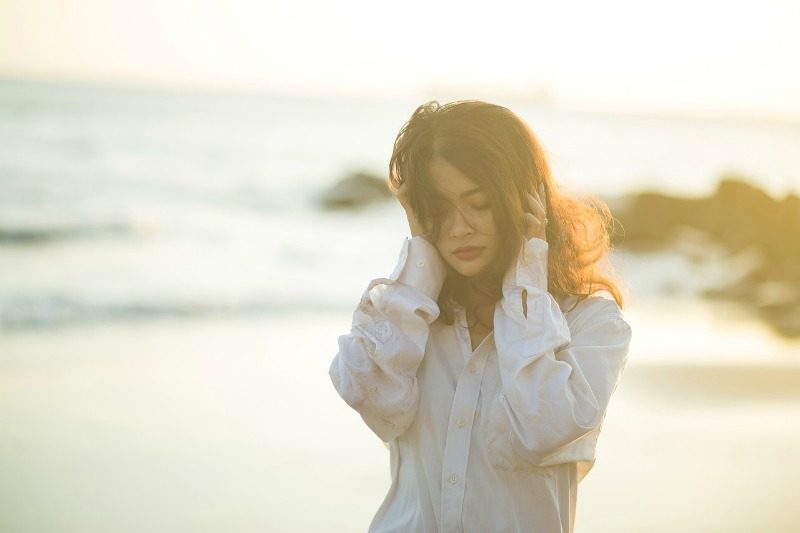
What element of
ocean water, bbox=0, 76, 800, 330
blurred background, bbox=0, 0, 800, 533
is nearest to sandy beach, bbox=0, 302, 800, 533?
blurred background, bbox=0, 0, 800, 533

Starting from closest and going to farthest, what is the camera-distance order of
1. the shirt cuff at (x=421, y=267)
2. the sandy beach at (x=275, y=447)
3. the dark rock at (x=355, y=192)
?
the shirt cuff at (x=421, y=267) < the sandy beach at (x=275, y=447) < the dark rock at (x=355, y=192)

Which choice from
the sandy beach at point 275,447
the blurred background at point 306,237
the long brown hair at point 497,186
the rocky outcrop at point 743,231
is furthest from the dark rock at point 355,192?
the long brown hair at point 497,186

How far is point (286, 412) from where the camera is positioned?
655 cm

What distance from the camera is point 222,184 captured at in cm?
1847

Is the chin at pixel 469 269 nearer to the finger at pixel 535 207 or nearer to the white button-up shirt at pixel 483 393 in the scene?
the white button-up shirt at pixel 483 393

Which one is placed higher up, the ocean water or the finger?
the ocean water

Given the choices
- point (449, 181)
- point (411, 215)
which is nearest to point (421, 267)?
point (411, 215)

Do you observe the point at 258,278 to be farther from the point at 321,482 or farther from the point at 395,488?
the point at 395,488

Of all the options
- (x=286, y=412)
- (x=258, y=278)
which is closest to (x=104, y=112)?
(x=258, y=278)

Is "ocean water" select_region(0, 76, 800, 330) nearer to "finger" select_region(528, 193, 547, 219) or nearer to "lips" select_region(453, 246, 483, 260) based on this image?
"finger" select_region(528, 193, 547, 219)

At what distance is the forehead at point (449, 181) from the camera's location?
9.82ft

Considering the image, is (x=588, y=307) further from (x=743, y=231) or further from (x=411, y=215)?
(x=743, y=231)

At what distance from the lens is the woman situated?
114 inches

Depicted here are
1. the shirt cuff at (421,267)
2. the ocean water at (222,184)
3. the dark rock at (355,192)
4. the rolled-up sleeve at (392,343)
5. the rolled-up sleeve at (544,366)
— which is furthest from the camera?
the dark rock at (355,192)
